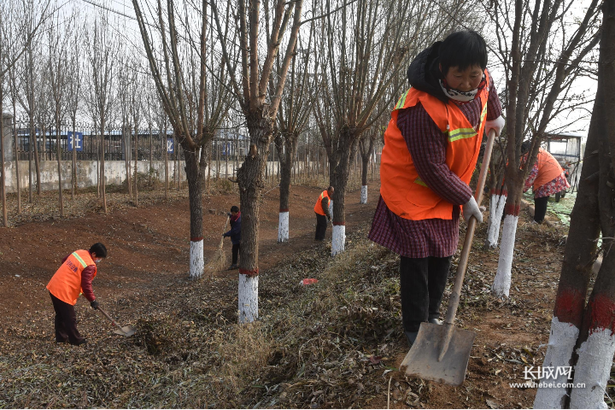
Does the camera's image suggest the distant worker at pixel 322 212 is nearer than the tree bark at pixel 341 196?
No

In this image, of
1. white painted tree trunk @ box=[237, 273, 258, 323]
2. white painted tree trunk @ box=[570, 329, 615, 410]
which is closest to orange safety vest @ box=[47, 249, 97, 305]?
white painted tree trunk @ box=[237, 273, 258, 323]

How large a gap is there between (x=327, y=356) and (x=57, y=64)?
12258 millimetres

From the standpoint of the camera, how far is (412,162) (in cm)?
237

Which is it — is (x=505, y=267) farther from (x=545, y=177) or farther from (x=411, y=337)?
(x=545, y=177)

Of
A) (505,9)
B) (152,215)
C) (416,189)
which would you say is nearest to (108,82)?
(152,215)

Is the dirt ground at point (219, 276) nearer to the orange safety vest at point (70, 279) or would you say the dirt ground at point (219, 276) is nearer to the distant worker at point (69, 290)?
the distant worker at point (69, 290)

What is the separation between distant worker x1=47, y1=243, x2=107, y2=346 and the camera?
5.42 meters

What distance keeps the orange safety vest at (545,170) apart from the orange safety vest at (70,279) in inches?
272

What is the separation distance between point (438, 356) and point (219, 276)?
737 cm

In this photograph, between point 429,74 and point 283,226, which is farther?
point 283,226

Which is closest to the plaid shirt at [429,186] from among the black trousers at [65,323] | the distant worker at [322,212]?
the black trousers at [65,323]

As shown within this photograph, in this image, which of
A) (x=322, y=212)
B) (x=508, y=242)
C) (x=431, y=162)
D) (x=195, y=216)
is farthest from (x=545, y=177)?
(x=195, y=216)

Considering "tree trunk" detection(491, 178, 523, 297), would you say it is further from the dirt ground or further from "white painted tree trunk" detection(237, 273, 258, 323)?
"white painted tree trunk" detection(237, 273, 258, 323)

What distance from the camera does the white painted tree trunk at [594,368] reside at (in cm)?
165
